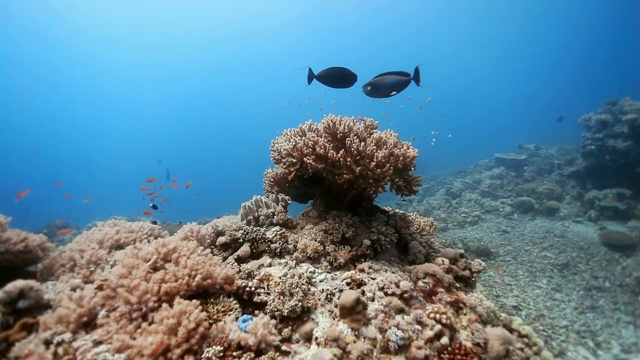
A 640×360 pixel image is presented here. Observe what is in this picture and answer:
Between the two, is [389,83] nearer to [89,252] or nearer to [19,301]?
[89,252]

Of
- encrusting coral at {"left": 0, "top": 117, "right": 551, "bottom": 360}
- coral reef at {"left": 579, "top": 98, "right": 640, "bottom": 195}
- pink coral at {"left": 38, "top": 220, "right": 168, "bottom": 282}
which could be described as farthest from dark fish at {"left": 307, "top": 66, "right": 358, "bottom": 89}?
coral reef at {"left": 579, "top": 98, "right": 640, "bottom": 195}

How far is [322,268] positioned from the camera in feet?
14.1

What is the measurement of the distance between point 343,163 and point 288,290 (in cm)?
217

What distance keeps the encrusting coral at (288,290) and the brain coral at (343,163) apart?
0.03 metres

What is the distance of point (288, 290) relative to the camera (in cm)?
368

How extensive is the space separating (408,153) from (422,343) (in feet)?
10.0

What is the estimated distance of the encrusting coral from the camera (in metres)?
2.95

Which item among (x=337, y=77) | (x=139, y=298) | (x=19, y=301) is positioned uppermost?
(x=337, y=77)

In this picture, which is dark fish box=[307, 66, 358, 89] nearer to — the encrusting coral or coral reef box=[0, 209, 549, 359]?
the encrusting coral

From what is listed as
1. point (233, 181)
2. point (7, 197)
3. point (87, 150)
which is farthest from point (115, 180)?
point (233, 181)

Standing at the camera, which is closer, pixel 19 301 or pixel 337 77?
pixel 19 301

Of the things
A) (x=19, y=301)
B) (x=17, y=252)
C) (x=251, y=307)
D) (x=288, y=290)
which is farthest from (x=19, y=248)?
(x=288, y=290)

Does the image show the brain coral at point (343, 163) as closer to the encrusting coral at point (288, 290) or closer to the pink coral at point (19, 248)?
the encrusting coral at point (288, 290)

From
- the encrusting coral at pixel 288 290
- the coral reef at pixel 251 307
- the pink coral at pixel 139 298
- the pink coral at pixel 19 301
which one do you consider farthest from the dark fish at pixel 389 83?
the pink coral at pixel 19 301
